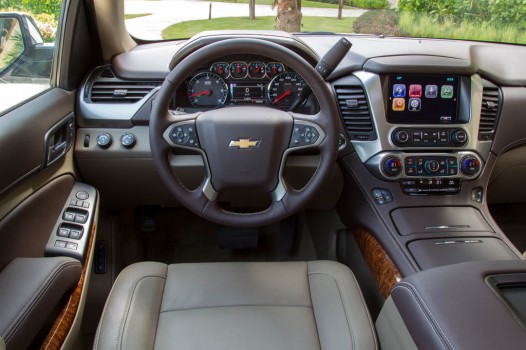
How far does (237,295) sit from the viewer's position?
1.37 meters

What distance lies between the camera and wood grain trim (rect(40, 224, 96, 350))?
1.31 m

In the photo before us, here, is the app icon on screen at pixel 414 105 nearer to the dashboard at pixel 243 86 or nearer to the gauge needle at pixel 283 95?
the dashboard at pixel 243 86

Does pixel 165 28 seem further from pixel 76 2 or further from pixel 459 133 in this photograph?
pixel 459 133

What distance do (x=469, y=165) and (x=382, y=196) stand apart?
36cm

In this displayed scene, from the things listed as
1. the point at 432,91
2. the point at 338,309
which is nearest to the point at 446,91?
the point at 432,91

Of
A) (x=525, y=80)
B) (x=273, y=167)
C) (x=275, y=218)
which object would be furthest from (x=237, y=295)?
(x=525, y=80)

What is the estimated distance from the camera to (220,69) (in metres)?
1.82

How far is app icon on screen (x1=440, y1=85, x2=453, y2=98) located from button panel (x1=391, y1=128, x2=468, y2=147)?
14 centimetres

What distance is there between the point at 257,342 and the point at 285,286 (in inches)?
9.9

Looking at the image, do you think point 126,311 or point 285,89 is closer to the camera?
point 126,311

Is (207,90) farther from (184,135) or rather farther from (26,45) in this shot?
(26,45)

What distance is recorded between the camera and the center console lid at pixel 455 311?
0.88 meters

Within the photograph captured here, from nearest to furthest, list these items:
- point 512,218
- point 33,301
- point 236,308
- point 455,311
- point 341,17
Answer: point 455,311, point 33,301, point 236,308, point 341,17, point 512,218

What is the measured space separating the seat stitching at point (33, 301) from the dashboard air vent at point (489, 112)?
62.9 inches
